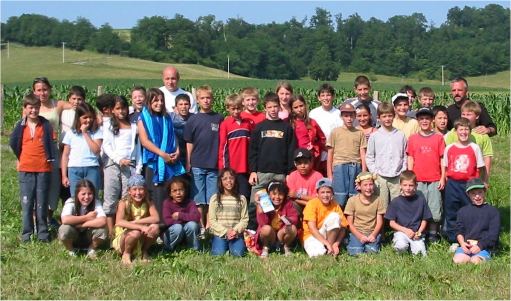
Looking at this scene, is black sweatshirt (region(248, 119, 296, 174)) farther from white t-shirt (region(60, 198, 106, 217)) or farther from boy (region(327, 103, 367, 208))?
white t-shirt (region(60, 198, 106, 217))

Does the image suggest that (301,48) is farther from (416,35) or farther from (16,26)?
(16,26)

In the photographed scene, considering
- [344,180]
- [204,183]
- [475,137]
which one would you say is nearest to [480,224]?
[475,137]

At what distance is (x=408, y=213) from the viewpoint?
7.93 meters

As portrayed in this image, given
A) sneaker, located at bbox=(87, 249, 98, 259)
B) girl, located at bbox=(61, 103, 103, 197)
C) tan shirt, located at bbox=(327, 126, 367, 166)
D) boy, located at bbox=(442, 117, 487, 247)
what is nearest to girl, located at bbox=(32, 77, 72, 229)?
girl, located at bbox=(61, 103, 103, 197)

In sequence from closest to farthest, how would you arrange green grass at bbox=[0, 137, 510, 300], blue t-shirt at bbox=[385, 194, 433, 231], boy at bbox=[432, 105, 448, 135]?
green grass at bbox=[0, 137, 510, 300] < blue t-shirt at bbox=[385, 194, 433, 231] < boy at bbox=[432, 105, 448, 135]

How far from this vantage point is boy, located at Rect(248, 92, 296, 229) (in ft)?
26.5

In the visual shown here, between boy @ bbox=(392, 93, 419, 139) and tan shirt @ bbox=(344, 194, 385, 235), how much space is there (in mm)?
999

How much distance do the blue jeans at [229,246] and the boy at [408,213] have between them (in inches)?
65.4

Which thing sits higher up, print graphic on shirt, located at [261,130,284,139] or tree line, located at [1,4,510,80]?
tree line, located at [1,4,510,80]

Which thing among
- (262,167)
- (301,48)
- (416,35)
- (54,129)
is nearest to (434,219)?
(262,167)

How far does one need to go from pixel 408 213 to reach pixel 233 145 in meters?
2.13

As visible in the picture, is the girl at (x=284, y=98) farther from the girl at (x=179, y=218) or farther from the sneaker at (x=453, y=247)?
the sneaker at (x=453, y=247)

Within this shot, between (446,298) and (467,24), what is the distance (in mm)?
99740

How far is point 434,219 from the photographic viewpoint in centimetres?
814
